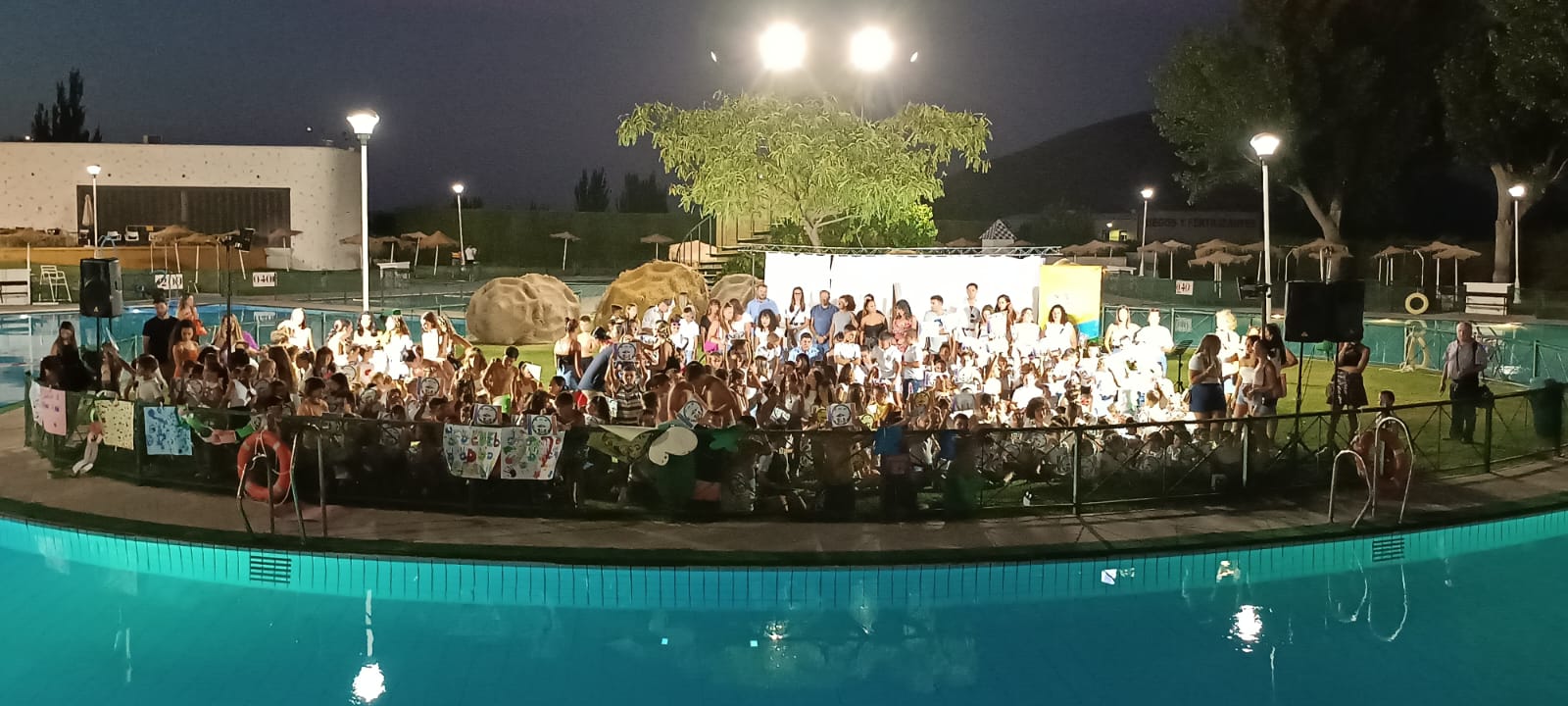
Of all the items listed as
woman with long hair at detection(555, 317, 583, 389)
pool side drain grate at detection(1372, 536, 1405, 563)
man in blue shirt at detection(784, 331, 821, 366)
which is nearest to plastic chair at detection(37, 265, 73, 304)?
woman with long hair at detection(555, 317, 583, 389)

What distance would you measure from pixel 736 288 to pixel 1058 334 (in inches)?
366

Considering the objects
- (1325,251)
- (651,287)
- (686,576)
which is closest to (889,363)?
(686,576)

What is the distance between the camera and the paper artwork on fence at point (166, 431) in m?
10.7

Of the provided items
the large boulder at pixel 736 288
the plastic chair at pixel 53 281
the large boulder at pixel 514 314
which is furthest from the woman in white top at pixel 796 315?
the plastic chair at pixel 53 281

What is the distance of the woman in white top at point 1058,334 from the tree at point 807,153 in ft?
38.9

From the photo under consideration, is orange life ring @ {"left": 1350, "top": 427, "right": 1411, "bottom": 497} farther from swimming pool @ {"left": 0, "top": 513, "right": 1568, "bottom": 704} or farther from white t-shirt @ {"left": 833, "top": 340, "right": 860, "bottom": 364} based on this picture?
white t-shirt @ {"left": 833, "top": 340, "right": 860, "bottom": 364}

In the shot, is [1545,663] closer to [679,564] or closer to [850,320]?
→ [679,564]

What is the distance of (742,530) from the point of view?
389 inches

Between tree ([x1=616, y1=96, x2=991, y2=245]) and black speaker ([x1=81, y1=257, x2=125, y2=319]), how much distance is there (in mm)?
16126

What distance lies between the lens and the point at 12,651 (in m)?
8.08

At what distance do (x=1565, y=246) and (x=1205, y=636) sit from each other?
4119 cm

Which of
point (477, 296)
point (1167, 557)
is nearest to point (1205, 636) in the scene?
point (1167, 557)

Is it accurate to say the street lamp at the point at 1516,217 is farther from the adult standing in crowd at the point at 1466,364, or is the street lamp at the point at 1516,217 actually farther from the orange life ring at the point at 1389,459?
the orange life ring at the point at 1389,459

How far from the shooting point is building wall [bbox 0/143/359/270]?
49.8 metres
